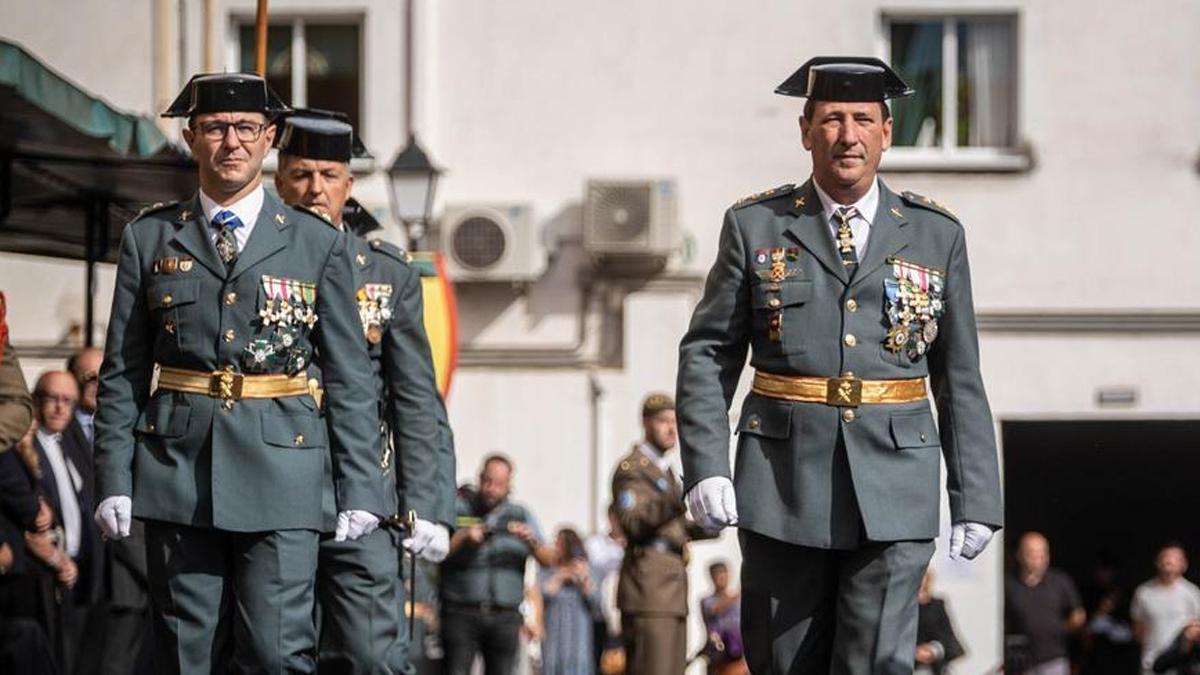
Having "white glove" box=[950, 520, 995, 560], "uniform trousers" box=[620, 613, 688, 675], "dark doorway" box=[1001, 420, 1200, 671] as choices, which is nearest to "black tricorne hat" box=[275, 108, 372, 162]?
"white glove" box=[950, 520, 995, 560]

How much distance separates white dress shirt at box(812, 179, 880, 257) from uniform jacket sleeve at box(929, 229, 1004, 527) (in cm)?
28

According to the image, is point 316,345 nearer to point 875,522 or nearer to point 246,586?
point 246,586

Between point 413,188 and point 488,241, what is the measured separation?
3.22m

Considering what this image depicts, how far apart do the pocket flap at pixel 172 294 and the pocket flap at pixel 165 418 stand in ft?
0.94

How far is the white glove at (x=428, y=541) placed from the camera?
29.3ft

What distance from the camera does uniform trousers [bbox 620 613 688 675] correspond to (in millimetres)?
14375

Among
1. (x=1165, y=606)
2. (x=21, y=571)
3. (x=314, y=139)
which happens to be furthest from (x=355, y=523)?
(x=1165, y=606)

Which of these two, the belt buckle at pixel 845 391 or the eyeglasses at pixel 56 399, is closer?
the belt buckle at pixel 845 391

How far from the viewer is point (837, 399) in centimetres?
788

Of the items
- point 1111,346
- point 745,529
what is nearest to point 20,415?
point 745,529

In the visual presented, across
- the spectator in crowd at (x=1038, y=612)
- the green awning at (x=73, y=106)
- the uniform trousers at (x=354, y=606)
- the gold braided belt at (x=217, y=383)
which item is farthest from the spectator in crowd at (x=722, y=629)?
the gold braided belt at (x=217, y=383)

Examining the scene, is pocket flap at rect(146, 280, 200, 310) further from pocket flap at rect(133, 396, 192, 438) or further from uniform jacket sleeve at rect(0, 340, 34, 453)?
uniform jacket sleeve at rect(0, 340, 34, 453)

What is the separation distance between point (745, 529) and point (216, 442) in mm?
1594

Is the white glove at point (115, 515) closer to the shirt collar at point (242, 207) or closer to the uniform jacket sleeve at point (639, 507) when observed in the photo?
the shirt collar at point (242, 207)
